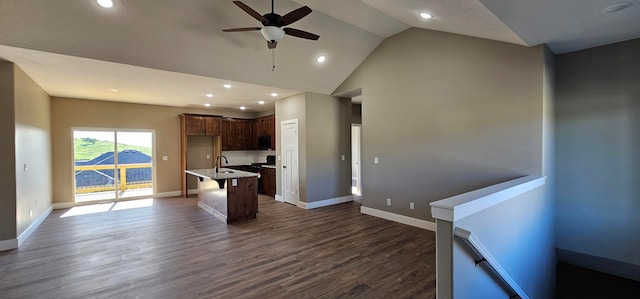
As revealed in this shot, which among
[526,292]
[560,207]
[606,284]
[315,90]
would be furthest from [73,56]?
[606,284]

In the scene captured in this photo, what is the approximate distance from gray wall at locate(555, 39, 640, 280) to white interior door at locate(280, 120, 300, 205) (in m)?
4.75

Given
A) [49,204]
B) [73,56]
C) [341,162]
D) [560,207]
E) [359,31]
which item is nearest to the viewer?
[73,56]

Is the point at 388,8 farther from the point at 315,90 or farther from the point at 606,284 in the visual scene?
the point at 606,284

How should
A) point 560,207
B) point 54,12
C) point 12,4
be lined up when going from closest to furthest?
point 12,4 < point 54,12 < point 560,207

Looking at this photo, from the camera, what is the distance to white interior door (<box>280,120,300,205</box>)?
21.0ft

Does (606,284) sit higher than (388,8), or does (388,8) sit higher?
(388,8)

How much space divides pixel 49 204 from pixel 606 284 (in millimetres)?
10069

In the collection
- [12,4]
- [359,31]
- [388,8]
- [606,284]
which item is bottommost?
[606,284]

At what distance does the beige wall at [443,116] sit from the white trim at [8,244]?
5.65 metres

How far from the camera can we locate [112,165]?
23.2 ft

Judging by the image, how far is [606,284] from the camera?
142 inches

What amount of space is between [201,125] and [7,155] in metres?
4.28

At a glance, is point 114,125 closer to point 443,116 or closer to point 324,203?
point 324,203

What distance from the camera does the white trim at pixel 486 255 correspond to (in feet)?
6.12
